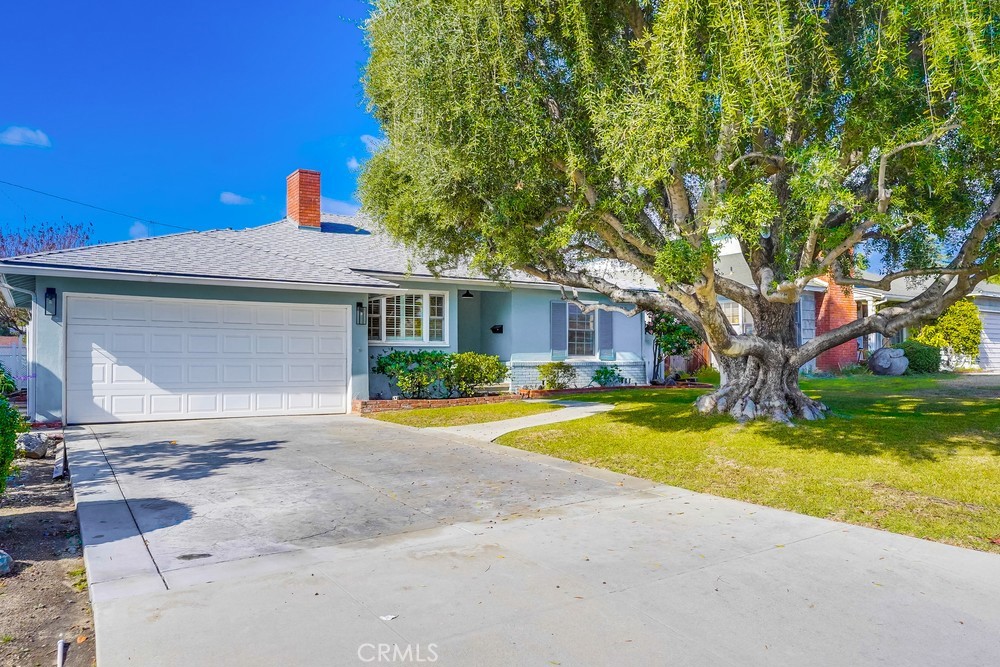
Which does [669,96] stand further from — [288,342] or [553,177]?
[288,342]

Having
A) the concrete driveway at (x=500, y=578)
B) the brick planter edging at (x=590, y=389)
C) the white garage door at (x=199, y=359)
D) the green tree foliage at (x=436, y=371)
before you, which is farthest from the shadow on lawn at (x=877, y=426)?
the white garage door at (x=199, y=359)

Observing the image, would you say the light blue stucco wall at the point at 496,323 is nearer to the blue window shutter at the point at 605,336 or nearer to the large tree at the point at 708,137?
the blue window shutter at the point at 605,336

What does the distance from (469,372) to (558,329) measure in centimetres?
361

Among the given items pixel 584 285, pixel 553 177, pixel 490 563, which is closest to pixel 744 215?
pixel 553 177

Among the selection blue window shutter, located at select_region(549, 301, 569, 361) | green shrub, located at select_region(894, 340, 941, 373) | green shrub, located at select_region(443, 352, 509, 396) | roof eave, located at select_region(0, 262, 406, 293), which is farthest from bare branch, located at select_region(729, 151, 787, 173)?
green shrub, located at select_region(894, 340, 941, 373)

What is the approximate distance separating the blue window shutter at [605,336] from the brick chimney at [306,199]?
8607mm

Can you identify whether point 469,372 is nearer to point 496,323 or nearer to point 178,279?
point 496,323

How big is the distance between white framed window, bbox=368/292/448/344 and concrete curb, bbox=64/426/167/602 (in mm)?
8406

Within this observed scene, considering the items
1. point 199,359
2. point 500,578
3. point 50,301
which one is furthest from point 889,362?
point 50,301

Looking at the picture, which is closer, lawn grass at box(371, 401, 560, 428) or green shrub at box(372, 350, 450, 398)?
lawn grass at box(371, 401, 560, 428)

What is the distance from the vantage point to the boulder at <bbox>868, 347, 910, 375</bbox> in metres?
20.7

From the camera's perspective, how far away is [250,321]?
1377 centimetres

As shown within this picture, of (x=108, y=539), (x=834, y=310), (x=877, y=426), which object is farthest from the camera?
(x=834, y=310)

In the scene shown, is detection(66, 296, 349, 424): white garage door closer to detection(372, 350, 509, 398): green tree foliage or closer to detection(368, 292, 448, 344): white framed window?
detection(372, 350, 509, 398): green tree foliage
